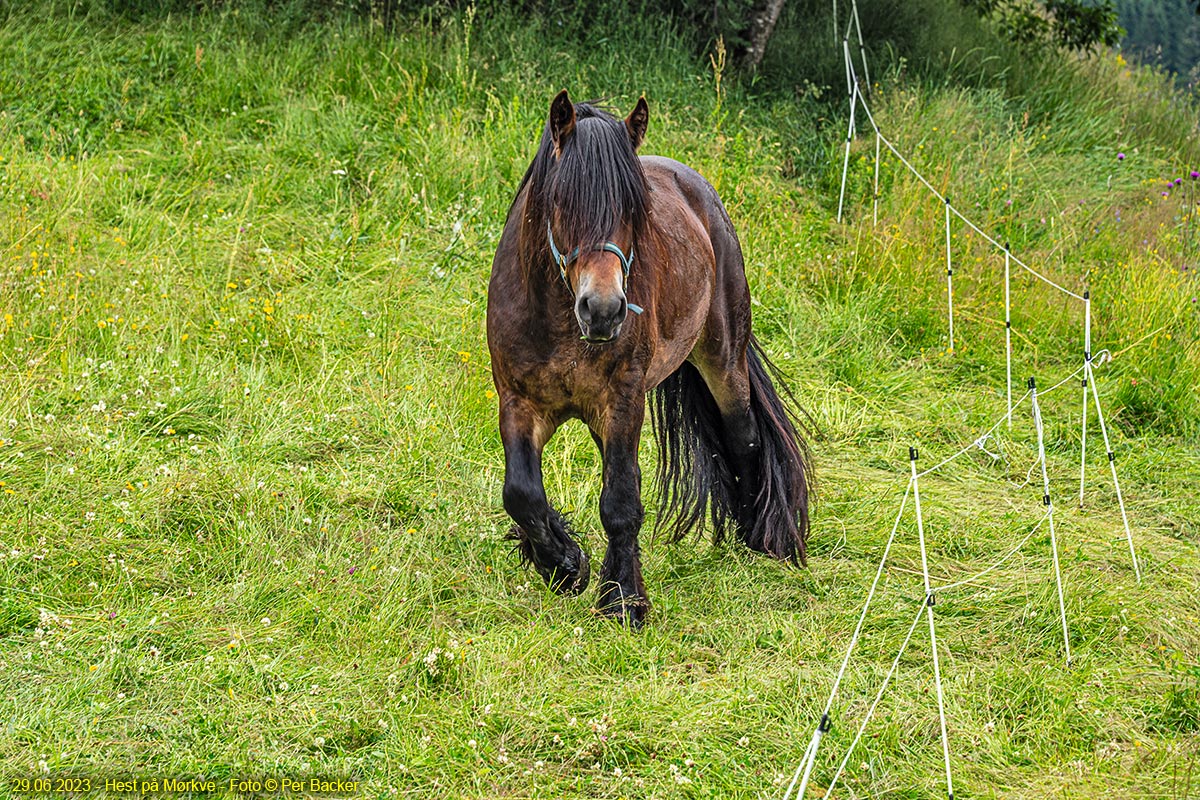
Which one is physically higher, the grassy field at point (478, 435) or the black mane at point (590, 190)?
the black mane at point (590, 190)

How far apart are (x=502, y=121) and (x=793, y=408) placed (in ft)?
10.7

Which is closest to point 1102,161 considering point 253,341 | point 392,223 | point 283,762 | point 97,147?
point 392,223

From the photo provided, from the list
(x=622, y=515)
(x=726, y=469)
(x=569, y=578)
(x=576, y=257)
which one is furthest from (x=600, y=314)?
(x=726, y=469)

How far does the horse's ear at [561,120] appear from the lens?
13.4ft

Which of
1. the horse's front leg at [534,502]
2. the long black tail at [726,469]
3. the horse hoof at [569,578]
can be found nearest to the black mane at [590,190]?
the horse's front leg at [534,502]

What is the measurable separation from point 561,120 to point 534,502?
139 centimetres

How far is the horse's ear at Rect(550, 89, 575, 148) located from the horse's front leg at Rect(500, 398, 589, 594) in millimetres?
988

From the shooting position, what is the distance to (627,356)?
443cm

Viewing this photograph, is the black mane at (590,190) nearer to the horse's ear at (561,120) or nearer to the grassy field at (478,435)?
the horse's ear at (561,120)

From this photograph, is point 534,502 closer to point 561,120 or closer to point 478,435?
point 561,120

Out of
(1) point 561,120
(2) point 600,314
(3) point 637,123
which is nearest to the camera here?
(2) point 600,314

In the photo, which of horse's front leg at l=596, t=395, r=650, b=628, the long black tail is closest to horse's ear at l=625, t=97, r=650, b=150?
horse's front leg at l=596, t=395, r=650, b=628

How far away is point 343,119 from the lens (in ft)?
28.5

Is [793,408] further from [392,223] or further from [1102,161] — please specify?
[1102,161]
